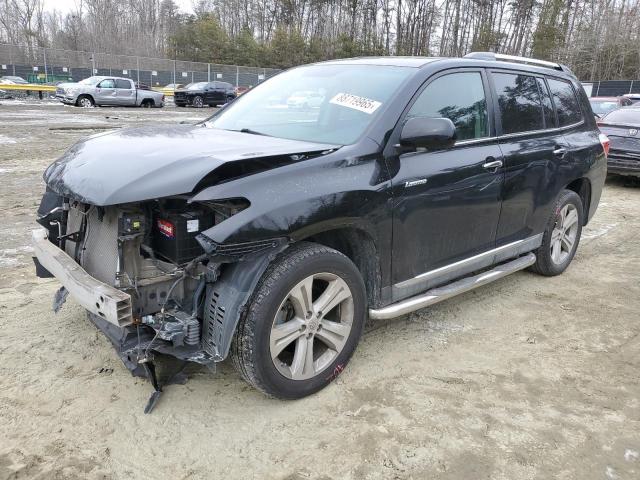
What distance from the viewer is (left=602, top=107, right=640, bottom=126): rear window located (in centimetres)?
1034

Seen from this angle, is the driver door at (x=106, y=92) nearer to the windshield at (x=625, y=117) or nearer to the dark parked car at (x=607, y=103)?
the dark parked car at (x=607, y=103)

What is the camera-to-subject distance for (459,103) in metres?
3.71

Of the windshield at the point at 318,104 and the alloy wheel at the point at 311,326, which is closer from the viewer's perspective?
the alloy wheel at the point at 311,326

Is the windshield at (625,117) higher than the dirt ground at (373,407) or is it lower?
higher

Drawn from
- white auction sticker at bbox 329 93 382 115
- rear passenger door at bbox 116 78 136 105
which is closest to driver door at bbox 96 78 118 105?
rear passenger door at bbox 116 78 136 105

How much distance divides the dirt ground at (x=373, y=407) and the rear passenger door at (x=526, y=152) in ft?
2.44

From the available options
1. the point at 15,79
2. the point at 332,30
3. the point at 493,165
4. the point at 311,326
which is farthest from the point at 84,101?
the point at 332,30

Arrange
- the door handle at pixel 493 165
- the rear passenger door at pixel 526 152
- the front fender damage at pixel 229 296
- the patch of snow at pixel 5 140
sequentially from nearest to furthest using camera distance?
the front fender damage at pixel 229 296 < the door handle at pixel 493 165 < the rear passenger door at pixel 526 152 < the patch of snow at pixel 5 140

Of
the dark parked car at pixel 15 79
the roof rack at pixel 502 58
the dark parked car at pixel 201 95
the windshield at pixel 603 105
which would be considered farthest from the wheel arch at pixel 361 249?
the dark parked car at pixel 15 79

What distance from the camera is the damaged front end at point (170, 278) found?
259 cm

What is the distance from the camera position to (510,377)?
3.31 metres

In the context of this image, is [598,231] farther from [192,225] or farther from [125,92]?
[125,92]

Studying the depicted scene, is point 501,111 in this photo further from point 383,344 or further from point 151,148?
point 151,148

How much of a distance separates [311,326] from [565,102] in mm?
3407
